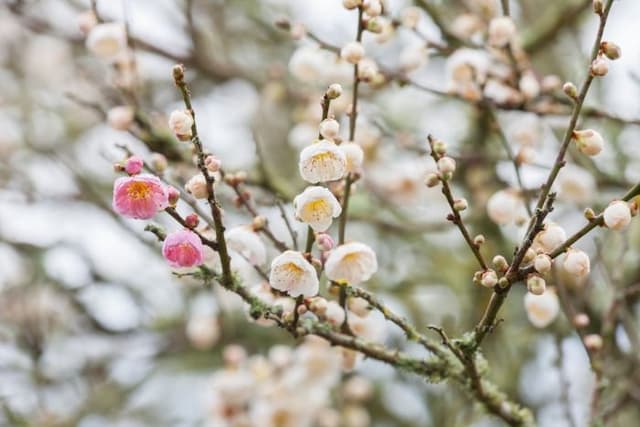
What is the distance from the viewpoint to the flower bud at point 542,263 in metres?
0.91

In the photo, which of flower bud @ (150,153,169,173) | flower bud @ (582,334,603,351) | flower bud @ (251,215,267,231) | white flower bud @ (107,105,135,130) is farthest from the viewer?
white flower bud @ (107,105,135,130)

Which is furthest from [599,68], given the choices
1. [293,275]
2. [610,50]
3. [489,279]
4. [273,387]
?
[273,387]

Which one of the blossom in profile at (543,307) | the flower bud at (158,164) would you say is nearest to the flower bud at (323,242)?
the flower bud at (158,164)

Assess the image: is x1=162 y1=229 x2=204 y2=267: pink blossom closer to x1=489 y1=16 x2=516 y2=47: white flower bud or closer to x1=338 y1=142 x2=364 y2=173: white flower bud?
x1=338 y1=142 x2=364 y2=173: white flower bud

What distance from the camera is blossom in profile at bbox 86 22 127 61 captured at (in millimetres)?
1646

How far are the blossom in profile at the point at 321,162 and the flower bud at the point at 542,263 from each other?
0.82ft

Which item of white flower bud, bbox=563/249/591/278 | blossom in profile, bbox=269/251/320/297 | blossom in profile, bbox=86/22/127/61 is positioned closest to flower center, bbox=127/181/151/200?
blossom in profile, bbox=269/251/320/297

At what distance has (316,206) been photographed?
0.97m

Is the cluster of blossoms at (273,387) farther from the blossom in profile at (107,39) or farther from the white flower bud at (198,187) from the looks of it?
the white flower bud at (198,187)

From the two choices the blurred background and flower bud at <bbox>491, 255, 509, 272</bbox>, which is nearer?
flower bud at <bbox>491, 255, 509, 272</bbox>

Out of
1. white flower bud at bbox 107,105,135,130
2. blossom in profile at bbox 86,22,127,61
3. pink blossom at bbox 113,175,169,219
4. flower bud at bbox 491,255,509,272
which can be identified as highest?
blossom in profile at bbox 86,22,127,61

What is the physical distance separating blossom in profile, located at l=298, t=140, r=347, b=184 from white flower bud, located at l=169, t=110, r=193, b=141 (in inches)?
5.3

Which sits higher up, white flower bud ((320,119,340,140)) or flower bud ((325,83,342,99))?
flower bud ((325,83,342,99))

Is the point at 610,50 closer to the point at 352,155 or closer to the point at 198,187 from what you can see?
the point at 352,155
